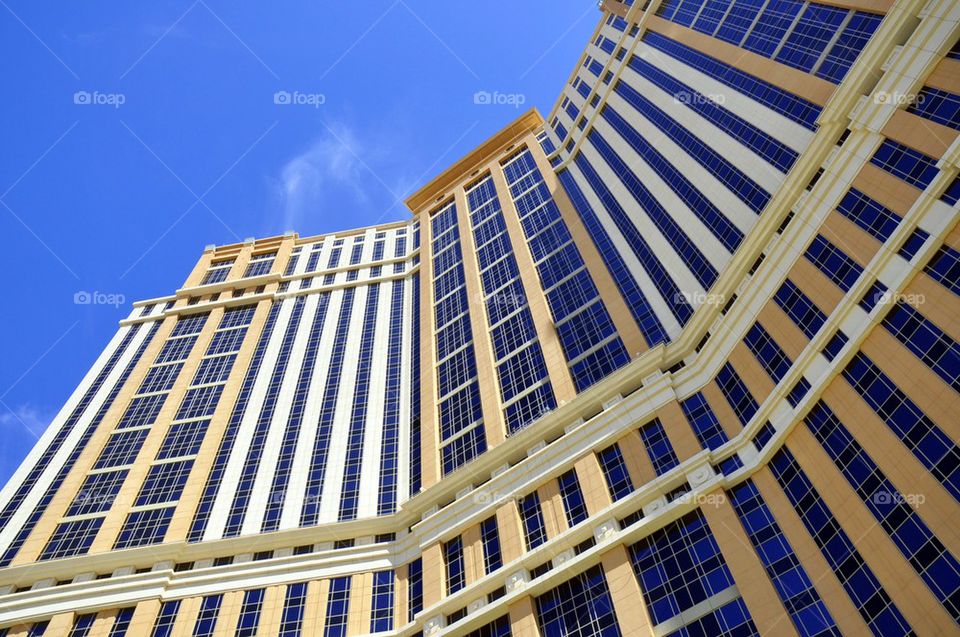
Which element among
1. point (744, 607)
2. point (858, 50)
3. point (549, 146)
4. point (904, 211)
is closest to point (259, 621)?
point (744, 607)

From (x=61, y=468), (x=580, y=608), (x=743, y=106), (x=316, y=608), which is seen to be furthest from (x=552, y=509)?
→ (x=61, y=468)

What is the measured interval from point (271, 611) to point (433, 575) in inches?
469

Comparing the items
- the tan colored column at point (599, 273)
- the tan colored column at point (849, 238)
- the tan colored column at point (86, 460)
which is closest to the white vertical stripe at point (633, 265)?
the tan colored column at point (599, 273)

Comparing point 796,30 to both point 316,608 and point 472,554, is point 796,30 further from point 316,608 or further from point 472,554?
point 316,608

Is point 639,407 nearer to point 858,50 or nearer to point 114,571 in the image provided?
point 858,50

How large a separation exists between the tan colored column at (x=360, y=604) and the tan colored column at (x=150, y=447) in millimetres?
22013

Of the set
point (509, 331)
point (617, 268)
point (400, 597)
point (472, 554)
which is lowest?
point (400, 597)

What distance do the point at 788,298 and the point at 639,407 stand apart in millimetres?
11995

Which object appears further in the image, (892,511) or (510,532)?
(510,532)

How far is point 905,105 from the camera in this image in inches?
1622

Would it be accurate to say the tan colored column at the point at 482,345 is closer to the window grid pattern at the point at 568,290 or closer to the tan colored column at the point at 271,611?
the window grid pattern at the point at 568,290

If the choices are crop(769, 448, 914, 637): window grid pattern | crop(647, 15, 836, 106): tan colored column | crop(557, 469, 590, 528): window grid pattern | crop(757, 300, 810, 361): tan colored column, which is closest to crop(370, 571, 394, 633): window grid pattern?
crop(557, 469, 590, 528): window grid pattern

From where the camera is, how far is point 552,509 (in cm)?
4522

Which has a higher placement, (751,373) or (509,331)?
(509,331)
